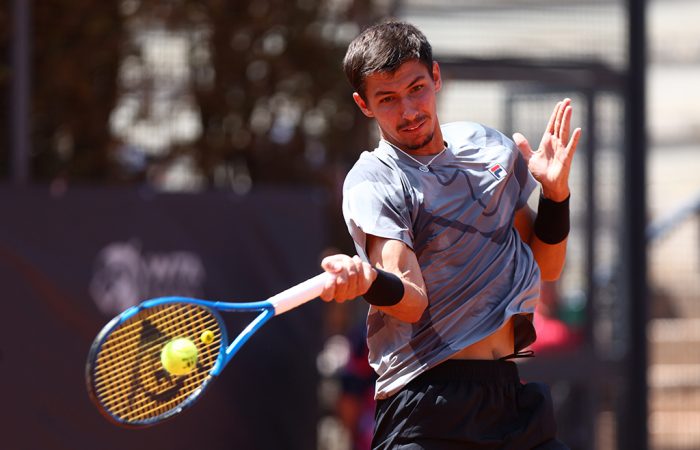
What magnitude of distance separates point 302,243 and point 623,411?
8.19ft

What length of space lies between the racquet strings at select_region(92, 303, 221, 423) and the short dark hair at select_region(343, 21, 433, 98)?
836mm

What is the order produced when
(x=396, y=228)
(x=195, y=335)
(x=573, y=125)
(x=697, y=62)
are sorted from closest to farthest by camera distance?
(x=396, y=228) < (x=195, y=335) < (x=573, y=125) < (x=697, y=62)

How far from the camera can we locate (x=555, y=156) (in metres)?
4.02

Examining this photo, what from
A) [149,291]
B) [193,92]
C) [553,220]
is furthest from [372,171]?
[193,92]

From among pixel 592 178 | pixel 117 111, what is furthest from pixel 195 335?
pixel 592 178

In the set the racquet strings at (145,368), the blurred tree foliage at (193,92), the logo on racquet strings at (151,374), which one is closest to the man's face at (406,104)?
the racquet strings at (145,368)

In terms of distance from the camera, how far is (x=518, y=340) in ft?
12.6

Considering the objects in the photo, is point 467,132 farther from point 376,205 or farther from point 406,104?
point 376,205

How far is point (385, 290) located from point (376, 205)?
0.29 meters

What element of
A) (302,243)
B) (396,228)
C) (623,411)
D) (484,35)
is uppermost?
(484,35)

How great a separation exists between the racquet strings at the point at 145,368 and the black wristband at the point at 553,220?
1.07 m

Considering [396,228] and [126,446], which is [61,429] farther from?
[396,228]

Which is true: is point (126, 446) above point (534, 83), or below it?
below

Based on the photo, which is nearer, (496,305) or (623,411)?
(496,305)
